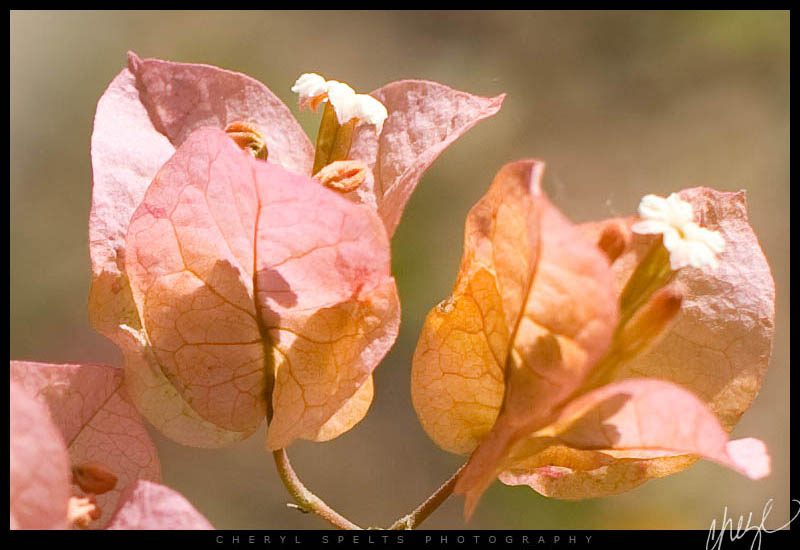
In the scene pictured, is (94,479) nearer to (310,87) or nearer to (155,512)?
(155,512)

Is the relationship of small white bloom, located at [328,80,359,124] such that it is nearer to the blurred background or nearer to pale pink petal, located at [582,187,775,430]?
pale pink petal, located at [582,187,775,430]

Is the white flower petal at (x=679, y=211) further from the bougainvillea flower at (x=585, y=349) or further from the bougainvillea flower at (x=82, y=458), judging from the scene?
the bougainvillea flower at (x=82, y=458)

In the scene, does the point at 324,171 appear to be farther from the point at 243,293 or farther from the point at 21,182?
the point at 21,182

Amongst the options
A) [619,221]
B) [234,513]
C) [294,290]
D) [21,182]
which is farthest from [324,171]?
[21,182]

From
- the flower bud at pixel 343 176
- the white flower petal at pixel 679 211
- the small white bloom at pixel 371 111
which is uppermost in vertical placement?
the small white bloom at pixel 371 111

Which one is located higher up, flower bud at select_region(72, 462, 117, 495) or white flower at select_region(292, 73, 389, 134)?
white flower at select_region(292, 73, 389, 134)

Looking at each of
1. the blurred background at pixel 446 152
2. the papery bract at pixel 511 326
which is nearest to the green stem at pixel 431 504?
the papery bract at pixel 511 326

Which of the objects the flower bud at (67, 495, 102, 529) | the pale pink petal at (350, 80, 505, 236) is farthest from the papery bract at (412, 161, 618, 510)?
the flower bud at (67, 495, 102, 529)
